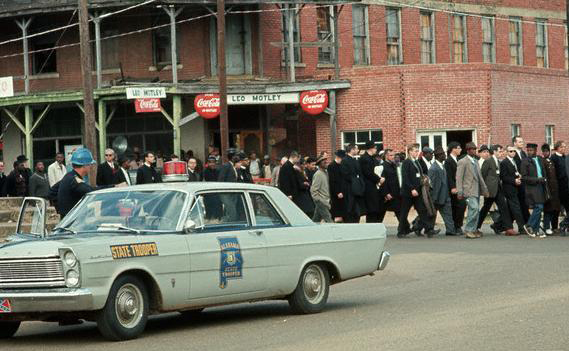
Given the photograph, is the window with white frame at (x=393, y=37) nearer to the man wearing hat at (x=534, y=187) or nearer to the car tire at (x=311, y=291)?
the man wearing hat at (x=534, y=187)

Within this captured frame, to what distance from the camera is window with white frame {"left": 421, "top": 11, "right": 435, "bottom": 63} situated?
48.0m

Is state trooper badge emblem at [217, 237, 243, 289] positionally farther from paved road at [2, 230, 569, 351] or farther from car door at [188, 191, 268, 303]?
paved road at [2, 230, 569, 351]

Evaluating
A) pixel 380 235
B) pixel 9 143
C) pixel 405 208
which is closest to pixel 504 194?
pixel 405 208

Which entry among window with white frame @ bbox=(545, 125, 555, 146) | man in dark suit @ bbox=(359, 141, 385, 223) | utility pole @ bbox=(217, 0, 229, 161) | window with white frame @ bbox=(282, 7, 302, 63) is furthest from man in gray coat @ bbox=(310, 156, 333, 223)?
window with white frame @ bbox=(545, 125, 555, 146)

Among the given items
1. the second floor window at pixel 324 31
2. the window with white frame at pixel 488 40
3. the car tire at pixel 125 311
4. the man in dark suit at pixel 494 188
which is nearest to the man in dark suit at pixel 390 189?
the man in dark suit at pixel 494 188

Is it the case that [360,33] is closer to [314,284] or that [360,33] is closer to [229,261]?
[314,284]

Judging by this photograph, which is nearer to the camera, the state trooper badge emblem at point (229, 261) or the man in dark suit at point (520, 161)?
the state trooper badge emblem at point (229, 261)

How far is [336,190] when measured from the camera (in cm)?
2572

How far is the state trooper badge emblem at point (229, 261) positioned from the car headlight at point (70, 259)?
1759 millimetres

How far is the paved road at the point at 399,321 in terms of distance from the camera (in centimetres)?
1116

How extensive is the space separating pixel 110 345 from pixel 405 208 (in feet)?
49.6

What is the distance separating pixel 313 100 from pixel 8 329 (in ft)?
92.0

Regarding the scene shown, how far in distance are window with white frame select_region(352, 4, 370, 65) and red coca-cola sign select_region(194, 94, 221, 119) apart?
833cm

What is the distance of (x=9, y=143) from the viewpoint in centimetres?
4494
